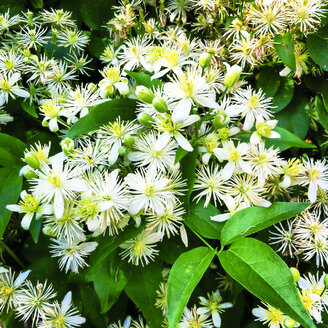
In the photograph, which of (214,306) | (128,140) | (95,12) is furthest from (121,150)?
(95,12)

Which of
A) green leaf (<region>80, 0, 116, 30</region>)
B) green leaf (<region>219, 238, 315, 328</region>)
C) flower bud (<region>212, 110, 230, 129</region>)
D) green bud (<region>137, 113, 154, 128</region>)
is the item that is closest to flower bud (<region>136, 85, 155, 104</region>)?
green bud (<region>137, 113, 154, 128</region>)

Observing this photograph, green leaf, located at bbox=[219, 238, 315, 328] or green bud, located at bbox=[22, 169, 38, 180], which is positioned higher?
green bud, located at bbox=[22, 169, 38, 180]

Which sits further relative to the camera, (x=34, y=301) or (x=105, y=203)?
(x=34, y=301)

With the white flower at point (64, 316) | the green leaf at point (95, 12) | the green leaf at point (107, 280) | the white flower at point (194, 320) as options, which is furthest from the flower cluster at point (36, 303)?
the green leaf at point (95, 12)

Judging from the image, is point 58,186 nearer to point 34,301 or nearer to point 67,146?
point 67,146

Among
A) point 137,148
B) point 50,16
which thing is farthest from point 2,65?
point 137,148

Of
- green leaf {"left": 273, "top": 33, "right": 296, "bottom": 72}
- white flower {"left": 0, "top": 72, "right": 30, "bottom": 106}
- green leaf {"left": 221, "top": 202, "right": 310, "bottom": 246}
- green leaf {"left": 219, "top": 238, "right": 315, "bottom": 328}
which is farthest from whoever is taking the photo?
white flower {"left": 0, "top": 72, "right": 30, "bottom": 106}

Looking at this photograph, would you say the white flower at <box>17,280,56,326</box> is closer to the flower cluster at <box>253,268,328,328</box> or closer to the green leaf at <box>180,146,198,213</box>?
the green leaf at <box>180,146,198,213</box>
